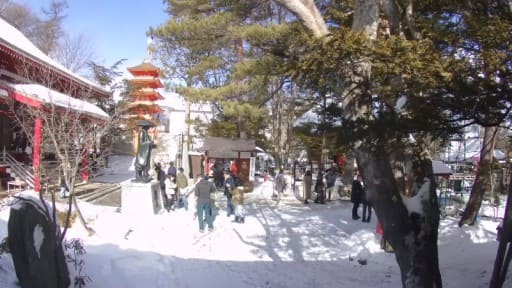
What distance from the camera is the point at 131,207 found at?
13141 mm

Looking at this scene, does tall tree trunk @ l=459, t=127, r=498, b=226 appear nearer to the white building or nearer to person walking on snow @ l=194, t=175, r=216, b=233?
person walking on snow @ l=194, t=175, r=216, b=233

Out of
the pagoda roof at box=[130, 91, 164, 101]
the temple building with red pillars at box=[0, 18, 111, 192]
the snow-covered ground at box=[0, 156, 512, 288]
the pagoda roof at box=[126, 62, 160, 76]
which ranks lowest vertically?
the snow-covered ground at box=[0, 156, 512, 288]

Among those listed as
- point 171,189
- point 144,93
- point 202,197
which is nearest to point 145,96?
point 144,93

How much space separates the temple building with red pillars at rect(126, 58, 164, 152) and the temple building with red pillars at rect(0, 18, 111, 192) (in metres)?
11.6

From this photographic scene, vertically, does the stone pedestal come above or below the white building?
below

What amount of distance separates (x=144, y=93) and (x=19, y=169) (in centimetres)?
1887

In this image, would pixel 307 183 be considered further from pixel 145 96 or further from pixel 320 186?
pixel 145 96

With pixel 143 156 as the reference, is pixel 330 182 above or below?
below

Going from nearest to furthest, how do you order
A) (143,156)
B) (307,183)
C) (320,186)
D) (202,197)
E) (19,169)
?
(202,197) < (143,156) < (19,169) < (320,186) < (307,183)

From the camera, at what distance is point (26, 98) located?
45.4ft

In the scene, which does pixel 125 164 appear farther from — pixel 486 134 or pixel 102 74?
pixel 486 134

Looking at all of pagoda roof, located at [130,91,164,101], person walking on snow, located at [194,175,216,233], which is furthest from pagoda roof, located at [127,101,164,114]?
person walking on snow, located at [194,175,216,233]

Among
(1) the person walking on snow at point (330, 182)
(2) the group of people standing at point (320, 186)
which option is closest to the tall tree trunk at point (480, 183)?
(2) the group of people standing at point (320, 186)

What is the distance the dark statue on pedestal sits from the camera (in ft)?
45.6
